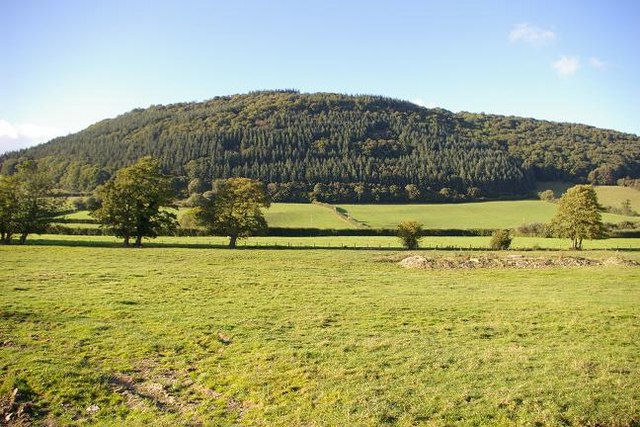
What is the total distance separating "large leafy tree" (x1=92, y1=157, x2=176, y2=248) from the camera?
187ft

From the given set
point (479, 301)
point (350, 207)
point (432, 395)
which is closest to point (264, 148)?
point (350, 207)

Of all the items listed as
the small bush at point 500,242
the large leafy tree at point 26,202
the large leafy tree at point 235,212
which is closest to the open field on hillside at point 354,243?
the small bush at point 500,242

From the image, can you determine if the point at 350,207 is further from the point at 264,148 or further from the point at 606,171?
the point at 606,171

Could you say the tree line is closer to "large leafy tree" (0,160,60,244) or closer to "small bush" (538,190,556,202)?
"large leafy tree" (0,160,60,244)

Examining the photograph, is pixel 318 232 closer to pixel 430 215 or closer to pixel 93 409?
pixel 430 215

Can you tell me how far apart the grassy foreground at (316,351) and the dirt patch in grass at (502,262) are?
9763 mm

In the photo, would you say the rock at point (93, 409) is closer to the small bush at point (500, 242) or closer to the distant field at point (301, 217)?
the small bush at point (500, 242)

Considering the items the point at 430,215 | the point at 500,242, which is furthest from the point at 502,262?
the point at 430,215

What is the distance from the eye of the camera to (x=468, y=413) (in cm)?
1158

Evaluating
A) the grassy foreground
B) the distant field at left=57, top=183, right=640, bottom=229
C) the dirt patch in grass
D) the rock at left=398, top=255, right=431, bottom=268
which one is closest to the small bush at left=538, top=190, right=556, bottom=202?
the distant field at left=57, top=183, right=640, bottom=229

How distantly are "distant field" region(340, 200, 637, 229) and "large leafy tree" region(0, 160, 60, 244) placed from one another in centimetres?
5899

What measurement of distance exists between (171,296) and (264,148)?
15393cm

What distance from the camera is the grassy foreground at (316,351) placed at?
1217 cm

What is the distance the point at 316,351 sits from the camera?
1672cm
